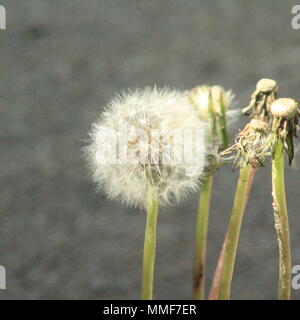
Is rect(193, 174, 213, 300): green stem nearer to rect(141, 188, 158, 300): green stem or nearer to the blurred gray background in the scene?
rect(141, 188, 158, 300): green stem

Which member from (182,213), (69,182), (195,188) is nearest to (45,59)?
(69,182)

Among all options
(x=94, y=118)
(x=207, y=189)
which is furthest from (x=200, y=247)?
(x=94, y=118)

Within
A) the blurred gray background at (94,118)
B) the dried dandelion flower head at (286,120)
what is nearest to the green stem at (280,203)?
the dried dandelion flower head at (286,120)

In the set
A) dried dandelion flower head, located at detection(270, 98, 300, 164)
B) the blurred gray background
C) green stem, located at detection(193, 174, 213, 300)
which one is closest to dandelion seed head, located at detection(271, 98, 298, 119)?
dried dandelion flower head, located at detection(270, 98, 300, 164)

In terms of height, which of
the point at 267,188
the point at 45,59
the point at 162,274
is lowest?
the point at 162,274
